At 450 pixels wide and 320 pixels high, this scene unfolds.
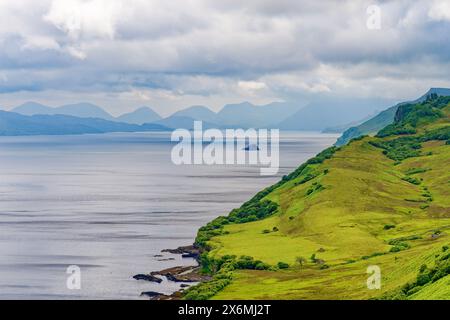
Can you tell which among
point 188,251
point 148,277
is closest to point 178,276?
point 148,277

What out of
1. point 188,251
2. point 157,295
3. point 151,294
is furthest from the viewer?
point 188,251

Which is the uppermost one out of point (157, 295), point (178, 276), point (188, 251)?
point (188, 251)

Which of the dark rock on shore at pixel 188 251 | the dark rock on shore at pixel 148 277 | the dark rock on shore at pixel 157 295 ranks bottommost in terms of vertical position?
the dark rock on shore at pixel 157 295

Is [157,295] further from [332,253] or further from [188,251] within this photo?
[188,251]

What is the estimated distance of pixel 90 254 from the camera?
546ft

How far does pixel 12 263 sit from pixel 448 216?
106 m

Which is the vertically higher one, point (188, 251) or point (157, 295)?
point (188, 251)

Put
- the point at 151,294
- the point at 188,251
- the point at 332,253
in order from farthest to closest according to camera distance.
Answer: the point at 188,251
the point at 332,253
the point at 151,294

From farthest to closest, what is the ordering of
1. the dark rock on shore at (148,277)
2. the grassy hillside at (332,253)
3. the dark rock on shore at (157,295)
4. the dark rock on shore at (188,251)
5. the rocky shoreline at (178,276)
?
the dark rock on shore at (188,251) → the dark rock on shore at (148,277) → the rocky shoreline at (178,276) → the dark rock on shore at (157,295) → the grassy hillside at (332,253)

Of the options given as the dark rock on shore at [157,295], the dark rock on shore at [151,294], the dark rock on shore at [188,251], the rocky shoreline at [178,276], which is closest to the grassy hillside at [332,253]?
the dark rock on shore at [188,251]

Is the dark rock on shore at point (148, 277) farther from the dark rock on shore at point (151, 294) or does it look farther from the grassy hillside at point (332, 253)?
the grassy hillside at point (332, 253)

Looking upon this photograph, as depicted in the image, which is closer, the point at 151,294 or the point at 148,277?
the point at 151,294
